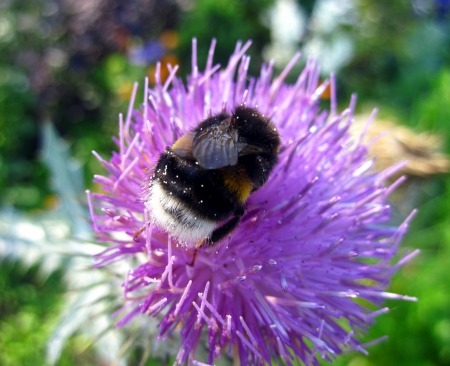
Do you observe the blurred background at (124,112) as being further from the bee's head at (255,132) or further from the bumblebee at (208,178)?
the bee's head at (255,132)

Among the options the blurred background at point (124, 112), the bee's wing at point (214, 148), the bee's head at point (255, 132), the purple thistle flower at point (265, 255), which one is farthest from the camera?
the blurred background at point (124, 112)

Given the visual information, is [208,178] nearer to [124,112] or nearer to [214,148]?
[214,148]

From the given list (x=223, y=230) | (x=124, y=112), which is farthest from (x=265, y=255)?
(x=124, y=112)

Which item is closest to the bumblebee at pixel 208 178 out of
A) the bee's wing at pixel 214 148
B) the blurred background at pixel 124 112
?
the bee's wing at pixel 214 148

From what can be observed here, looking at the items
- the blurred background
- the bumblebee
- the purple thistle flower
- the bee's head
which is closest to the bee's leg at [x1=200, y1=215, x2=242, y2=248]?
the bumblebee

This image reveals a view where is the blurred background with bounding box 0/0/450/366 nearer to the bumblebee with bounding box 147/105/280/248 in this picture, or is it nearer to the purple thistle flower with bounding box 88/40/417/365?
the purple thistle flower with bounding box 88/40/417/365

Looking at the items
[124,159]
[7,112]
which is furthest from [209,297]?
[7,112]
